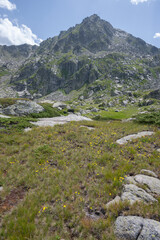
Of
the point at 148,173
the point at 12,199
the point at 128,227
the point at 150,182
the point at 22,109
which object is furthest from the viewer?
the point at 22,109

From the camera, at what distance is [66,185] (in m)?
6.29

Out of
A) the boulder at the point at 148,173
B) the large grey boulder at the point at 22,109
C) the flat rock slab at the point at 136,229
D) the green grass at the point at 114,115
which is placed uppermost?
the large grey boulder at the point at 22,109

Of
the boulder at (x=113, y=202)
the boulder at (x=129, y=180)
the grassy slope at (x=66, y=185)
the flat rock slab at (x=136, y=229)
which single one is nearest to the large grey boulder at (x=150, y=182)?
the boulder at (x=129, y=180)

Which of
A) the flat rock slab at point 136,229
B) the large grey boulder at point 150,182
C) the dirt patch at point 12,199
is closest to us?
the flat rock slab at point 136,229

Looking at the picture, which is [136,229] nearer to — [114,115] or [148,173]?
[148,173]

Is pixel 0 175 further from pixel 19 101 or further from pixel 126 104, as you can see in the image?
pixel 126 104

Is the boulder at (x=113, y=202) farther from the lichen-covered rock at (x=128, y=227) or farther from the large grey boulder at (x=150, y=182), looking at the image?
the large grey boulder at (x=150, y=182)

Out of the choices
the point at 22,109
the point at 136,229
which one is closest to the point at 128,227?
the point at 136,229

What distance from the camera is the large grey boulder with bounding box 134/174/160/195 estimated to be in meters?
5.56

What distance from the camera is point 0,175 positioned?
731cm

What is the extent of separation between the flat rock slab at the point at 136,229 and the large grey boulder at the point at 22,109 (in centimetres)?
2656

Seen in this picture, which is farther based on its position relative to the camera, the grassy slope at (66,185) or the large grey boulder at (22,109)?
the large grey boulder at (22,109)

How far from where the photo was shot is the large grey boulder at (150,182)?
18.2 feet

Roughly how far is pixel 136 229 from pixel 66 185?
3535mm
